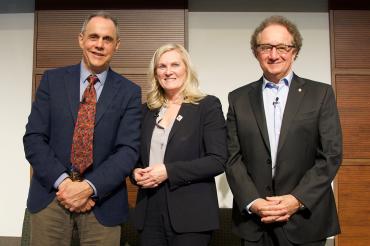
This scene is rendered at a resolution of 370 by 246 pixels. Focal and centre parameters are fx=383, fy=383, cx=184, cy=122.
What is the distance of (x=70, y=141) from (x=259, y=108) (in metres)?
0.95

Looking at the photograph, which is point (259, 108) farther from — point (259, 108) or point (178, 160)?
point (178, 160)

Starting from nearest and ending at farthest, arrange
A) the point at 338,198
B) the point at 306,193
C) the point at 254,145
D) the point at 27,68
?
the point at 306,193 < the point at 254,145 < the point at 338,198 < the point at 27,68

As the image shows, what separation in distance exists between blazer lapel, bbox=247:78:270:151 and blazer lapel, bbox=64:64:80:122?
0.89m

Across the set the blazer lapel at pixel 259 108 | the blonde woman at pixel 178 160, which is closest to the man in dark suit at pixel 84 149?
the blonde woman at pixel 178 160

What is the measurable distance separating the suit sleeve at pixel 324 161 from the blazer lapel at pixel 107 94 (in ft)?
3.25

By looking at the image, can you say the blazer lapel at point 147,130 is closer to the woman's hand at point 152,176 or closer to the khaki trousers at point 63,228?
the woman's hand at point 152,176

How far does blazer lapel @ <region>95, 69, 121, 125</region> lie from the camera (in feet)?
6.11

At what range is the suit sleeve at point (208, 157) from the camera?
72.8 inches

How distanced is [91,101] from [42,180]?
1.43 ft

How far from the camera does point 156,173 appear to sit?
1835 mm

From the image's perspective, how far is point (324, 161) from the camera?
6.01ft

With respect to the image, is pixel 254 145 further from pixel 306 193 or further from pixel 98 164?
pixel 98 164

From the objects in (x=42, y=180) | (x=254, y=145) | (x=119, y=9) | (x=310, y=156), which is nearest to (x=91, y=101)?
(x=42, y=180)

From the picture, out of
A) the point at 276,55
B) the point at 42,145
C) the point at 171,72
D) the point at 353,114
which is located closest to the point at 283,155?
the point at 276,55
